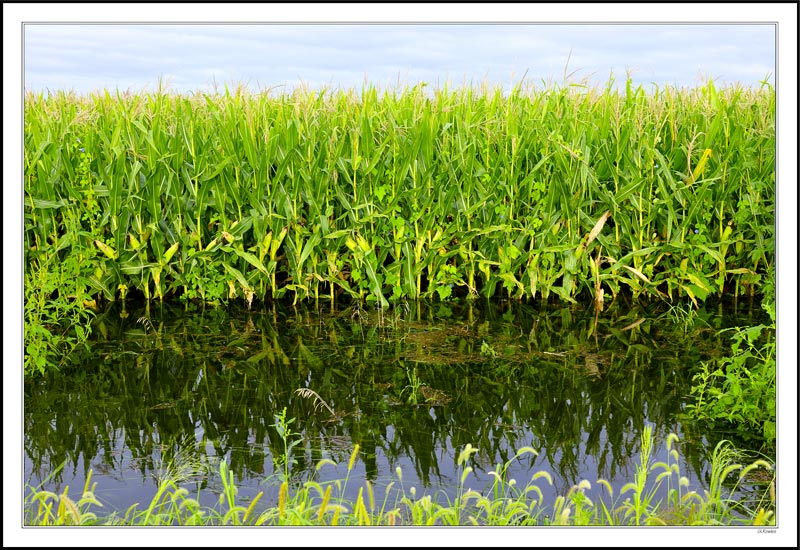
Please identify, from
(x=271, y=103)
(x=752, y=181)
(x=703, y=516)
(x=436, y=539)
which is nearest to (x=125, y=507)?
(x=436, y=539)

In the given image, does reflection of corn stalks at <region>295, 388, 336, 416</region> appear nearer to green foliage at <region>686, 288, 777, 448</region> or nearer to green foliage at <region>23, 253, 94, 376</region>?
green foliage at <region>23, 253, 94, 376</region>

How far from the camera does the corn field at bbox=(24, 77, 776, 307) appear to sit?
678 centimetres

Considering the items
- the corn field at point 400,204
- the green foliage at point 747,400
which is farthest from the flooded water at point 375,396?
the corn field at point 400,204

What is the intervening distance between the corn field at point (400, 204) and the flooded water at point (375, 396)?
0.34 m

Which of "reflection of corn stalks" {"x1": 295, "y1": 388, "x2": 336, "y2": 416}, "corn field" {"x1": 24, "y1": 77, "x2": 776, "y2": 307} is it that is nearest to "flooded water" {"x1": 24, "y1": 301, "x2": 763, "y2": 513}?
"reflection of corn stalks" {"x1": 295, "y1": 388, "x2": 336, "y2": 416}

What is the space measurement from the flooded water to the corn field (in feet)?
1.13

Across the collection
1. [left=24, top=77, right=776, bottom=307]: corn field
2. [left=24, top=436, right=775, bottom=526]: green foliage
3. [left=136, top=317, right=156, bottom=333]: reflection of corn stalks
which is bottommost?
[left=24, top=436, right=775, bottom=526]: green foliage

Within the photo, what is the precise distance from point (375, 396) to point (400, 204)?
251 cm

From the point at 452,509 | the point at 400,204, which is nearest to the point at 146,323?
the point at 400,204

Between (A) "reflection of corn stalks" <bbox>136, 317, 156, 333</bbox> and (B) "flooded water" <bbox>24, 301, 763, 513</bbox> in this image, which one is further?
(A) "reflection of corn stalks" <bbox>136, 317, 156, 333</bbox>

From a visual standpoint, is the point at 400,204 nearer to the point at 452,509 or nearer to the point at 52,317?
the point at 52,317

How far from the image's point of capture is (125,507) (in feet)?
11.9

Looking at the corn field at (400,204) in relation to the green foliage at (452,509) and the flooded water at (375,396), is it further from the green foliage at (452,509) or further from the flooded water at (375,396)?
the green foliage at (452,509)

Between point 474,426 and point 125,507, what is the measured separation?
1.80 metres
